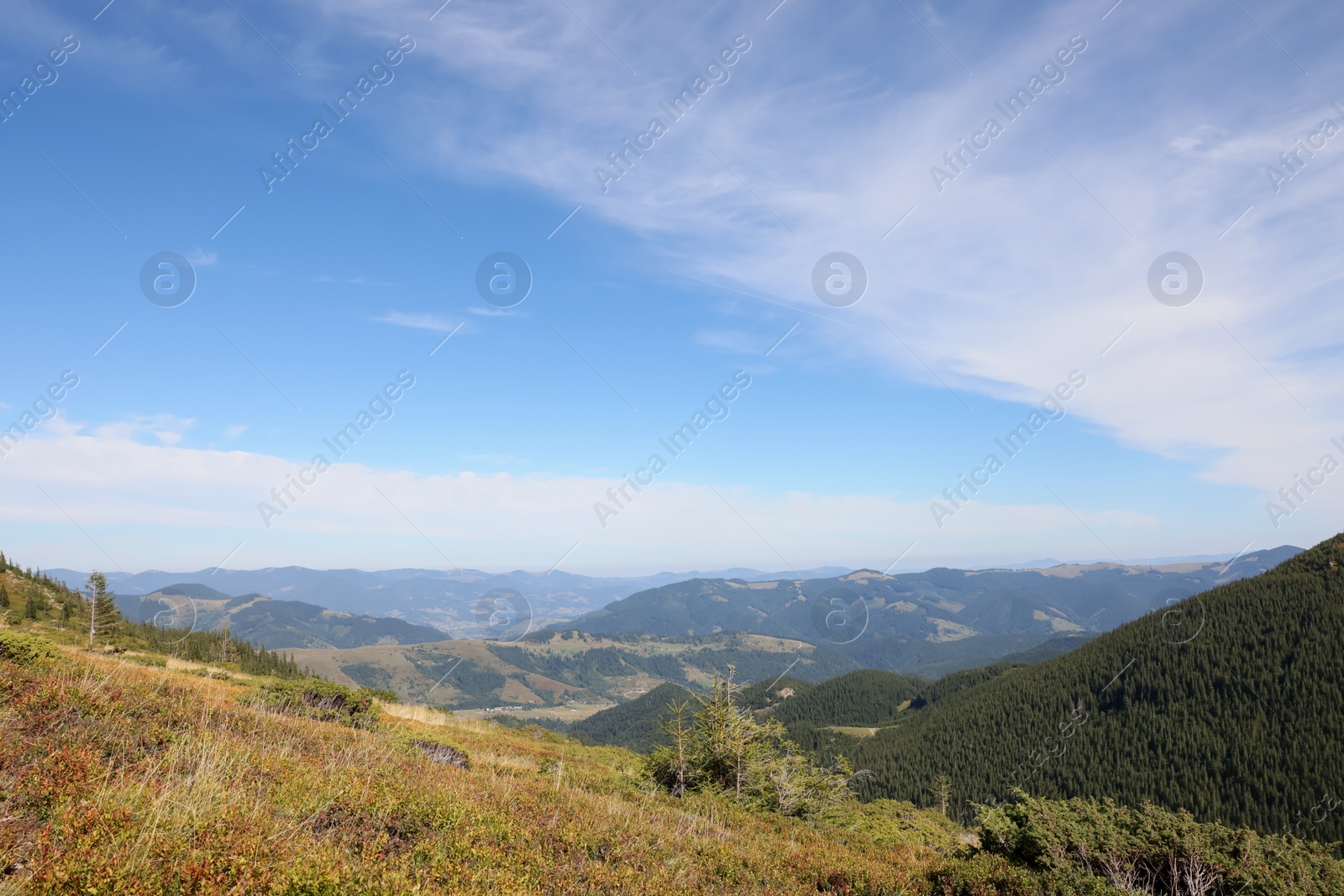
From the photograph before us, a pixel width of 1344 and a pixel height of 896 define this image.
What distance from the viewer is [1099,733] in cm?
17612

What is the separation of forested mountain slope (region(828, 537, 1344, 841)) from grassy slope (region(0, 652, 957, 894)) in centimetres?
16654

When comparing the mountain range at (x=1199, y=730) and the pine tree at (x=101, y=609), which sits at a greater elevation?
the pine tree at (x=101, y=609)

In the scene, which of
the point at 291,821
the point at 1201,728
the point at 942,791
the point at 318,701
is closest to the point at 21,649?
the point at 291,821

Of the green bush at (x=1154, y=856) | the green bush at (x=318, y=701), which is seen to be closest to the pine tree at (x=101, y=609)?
the green bush at (x=318, y=701)

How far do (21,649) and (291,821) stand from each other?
10.0 meters

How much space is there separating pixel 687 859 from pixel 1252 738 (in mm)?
217639

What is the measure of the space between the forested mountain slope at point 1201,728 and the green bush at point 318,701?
539 ft

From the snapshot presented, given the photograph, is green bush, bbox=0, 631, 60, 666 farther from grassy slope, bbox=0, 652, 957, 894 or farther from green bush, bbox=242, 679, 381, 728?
green bush, bbox=242, 679, 381, 728

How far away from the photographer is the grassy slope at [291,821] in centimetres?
508

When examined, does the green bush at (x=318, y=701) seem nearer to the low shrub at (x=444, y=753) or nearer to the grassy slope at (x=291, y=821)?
the low shrub at (x=444, y=753)

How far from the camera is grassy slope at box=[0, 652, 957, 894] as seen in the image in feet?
16.7

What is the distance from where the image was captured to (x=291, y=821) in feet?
22.0

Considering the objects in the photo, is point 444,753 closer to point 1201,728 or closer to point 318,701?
point 318,701

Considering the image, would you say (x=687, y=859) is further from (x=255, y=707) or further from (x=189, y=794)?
(x=255, y=707)
